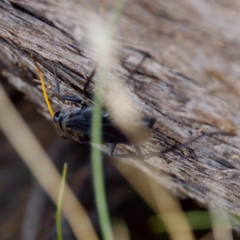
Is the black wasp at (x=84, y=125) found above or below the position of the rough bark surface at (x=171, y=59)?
below

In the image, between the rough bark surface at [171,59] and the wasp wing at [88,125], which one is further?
the wasp wing at [88,125]

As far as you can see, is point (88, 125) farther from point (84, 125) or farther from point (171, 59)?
point (171, 59)

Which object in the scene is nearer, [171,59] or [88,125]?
[171,59]

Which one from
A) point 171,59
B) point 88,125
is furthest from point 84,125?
point 171,59

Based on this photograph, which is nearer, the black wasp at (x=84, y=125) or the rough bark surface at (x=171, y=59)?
the rough bark surface at (x=171, y=59)

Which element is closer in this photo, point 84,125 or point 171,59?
point 171,59

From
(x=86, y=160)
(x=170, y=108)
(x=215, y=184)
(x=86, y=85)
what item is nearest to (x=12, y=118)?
(x=86, y=160)

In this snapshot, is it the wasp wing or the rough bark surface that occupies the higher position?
the rough bark surface

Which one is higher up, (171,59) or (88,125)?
(171,59)

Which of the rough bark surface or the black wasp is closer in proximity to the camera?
the rough bark surface

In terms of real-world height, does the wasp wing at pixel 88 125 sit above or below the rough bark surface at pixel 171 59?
below
